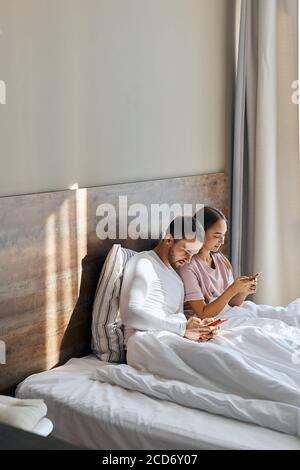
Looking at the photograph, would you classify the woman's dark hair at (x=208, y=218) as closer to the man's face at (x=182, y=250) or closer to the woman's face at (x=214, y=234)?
the woman's face at (x=214, y=234)

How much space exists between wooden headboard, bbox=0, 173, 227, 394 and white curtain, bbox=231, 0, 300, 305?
100 centimetres

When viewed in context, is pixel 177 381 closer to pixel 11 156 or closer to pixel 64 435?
pixel 64 435

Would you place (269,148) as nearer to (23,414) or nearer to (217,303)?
(217,303)

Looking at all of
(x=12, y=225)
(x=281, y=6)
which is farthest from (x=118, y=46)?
(x=281, y=6)

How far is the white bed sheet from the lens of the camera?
2057 mm

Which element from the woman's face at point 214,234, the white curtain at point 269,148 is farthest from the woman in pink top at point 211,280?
the white curtain at point 269,148

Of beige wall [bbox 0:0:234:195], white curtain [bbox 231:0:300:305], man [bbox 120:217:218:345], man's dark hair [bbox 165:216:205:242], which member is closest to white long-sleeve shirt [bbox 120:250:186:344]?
man [bbox 120:217:218:345]

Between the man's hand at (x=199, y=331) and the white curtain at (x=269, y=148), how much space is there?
1165mm

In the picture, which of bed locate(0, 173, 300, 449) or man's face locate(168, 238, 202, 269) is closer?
bed locate(0, 173, 300, 449)

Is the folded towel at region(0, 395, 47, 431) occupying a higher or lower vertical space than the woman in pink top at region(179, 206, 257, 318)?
lower

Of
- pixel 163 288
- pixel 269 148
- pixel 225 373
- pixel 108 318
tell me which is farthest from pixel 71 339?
pixel 269 148

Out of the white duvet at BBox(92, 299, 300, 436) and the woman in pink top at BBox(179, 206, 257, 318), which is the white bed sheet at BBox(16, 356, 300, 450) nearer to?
the white duvet at BBox(92, 299, 300, 436)

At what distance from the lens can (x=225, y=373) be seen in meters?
2.32
